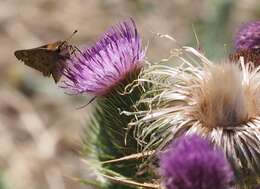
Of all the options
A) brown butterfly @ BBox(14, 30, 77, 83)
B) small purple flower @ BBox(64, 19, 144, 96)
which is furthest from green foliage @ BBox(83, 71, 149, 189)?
brown butterfly @ BBox(14, 30, 77, 83)

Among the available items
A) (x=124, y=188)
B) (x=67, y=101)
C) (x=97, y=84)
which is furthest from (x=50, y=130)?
(x=97, y=84)

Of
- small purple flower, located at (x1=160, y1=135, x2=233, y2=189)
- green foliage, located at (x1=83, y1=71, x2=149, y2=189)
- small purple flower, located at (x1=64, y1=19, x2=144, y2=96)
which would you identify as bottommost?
small purple flower, located at (x1=160, y1=135, x2=233, y2=189)

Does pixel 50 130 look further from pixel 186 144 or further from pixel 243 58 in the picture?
pixel 186 144

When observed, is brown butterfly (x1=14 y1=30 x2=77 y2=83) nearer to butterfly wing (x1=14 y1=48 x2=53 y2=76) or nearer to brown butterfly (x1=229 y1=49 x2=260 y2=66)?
butterfly wing (x1=14 y1=48 x2=53 y2=76)

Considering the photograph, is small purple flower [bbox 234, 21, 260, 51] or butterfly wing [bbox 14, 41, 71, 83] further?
small purple flower [bbox 234, 21, 260, 51]

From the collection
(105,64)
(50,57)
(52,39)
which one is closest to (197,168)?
(105,64)

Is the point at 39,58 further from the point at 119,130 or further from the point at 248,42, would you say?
the point at 248,42
